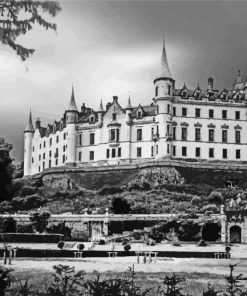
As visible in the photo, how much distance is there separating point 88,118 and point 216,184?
1291cm

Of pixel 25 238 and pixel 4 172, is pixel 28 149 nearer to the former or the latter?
pixel 25 238

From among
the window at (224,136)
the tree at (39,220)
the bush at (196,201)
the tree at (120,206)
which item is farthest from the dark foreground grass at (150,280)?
the window at (224,136)

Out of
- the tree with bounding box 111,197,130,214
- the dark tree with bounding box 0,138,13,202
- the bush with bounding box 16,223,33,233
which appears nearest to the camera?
the dark tree with bounding box 0,138,13,202

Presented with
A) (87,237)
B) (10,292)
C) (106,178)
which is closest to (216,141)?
(106,178)

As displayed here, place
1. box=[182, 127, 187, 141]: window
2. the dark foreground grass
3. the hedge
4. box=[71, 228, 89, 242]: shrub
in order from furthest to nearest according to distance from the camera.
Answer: box=[182, 127, 187, 141]: window
box=[71, 228, 89, 242]: shrub
the hedge
the dark foreground grass

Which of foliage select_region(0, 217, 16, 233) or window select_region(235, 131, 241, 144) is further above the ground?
window select_region(235, 131, 241, 144)

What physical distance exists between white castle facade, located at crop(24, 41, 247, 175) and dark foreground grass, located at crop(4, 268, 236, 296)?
3571 cm

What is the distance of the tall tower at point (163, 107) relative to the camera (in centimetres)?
4972

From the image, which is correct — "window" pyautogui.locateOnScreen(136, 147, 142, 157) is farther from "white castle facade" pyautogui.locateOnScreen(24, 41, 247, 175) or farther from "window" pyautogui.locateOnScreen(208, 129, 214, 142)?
"window" pyautogui.locateOnScreen(208, 129, 214, 142)

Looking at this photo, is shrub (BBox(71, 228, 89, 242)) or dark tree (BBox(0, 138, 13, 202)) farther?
shrub (BBox(71, 228, 89, 242))

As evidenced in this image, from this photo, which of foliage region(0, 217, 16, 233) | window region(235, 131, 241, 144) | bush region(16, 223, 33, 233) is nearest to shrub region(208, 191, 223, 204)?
window region(235, 131, 241, 144)

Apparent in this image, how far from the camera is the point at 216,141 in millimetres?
50844

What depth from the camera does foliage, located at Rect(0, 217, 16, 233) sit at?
3562 centimetres

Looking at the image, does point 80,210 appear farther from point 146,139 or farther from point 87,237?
point 146,139
